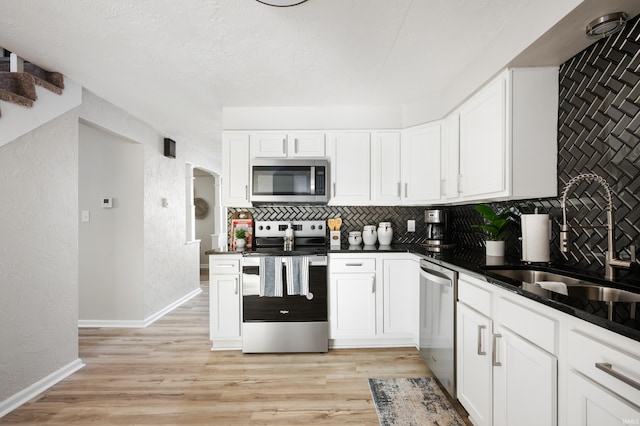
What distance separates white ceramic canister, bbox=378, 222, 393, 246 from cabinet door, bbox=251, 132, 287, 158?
131 centimetres

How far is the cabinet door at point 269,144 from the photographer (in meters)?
3.32

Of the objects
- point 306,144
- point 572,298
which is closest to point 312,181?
Result: point 306,144

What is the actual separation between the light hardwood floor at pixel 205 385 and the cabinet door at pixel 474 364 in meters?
0.59

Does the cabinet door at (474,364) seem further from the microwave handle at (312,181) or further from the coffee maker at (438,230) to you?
the microwave handle at (312,181)

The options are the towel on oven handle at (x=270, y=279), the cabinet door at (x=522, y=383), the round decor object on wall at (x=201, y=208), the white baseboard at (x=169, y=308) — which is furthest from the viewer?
the round decor object on wall at (x=201, y=208)

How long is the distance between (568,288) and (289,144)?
2603mm

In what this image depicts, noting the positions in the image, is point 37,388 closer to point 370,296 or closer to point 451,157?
point 370,296

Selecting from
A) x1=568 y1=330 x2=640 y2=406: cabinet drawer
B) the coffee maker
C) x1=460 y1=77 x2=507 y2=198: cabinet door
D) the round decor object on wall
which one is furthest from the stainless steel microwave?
the round decor object on wall

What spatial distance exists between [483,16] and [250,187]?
2416 millimetres

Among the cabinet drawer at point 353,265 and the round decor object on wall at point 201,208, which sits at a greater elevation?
the round decor object on wall at point 201,208

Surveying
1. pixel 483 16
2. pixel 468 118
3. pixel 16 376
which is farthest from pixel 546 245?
pixel 16 376

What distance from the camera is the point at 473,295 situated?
6.05 feet

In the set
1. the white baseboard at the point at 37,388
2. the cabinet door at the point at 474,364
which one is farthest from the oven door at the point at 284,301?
the white baseboard at the point at 37,388

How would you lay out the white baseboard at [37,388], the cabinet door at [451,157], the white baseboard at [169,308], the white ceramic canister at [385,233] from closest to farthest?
the white baseboard at [37,388] < the cabinet door at [451,157] < the white ceramic canister at [385,233] < the white baseboard at [169,308]
